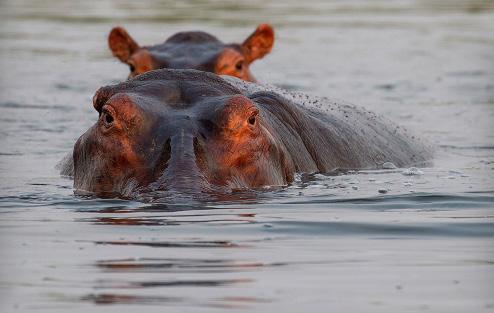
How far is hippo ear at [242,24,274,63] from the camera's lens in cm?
1586

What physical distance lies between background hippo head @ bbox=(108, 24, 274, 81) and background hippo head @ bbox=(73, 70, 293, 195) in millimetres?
5643

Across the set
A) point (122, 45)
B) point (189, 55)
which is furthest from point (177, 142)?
point (122, 45)

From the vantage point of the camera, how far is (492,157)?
37.6ft

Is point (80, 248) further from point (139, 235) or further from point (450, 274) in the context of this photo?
point (450, 274)

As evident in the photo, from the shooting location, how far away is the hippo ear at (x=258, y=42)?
624 inches

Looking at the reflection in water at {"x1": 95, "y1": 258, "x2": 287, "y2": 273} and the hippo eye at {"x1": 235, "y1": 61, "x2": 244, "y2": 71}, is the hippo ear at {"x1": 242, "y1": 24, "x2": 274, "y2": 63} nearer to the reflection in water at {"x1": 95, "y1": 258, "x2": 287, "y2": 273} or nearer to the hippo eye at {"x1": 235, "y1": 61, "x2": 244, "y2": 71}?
the hippo eye at {"x1": 235, "y1": 61, "x2": 244, "y2": 71}

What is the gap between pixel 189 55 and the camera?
14047 mm

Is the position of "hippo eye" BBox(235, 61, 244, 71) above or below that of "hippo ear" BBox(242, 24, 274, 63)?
below

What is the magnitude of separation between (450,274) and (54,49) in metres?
17.1

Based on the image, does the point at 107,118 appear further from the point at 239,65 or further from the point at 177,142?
the point at 239,65

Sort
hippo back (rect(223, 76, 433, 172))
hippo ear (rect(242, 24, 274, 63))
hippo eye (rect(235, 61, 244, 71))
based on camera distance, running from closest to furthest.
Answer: hippo back (rect(223, 76, 433, 172)) < hippo eye (rect(235, 61, 244, 71)) < hippo ear (rect(242, 24, 274, 63))

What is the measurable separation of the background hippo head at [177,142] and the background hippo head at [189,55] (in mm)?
5643

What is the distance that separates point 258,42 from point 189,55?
212 centimetres

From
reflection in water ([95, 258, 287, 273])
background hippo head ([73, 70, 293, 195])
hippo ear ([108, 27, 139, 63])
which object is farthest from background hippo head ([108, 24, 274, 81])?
reflection in water ([95, 258, 287, 273])
